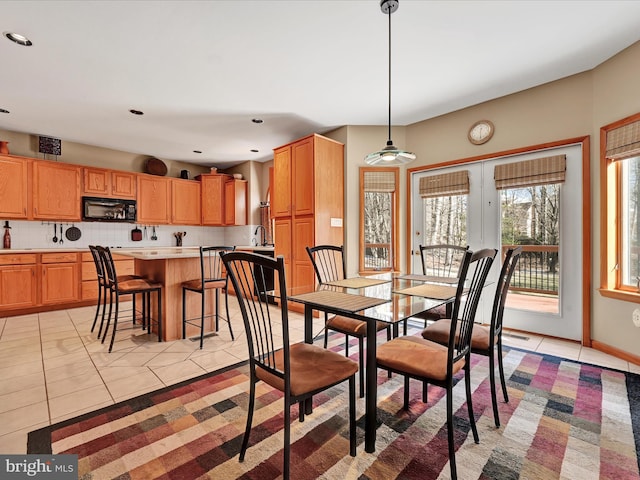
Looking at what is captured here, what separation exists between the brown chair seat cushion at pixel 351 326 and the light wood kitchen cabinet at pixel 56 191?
15.8 feet

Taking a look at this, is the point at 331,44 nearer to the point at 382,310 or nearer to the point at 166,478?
the point at 382,310

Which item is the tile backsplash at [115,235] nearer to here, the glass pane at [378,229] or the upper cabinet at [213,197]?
the upper cabinet at [213,197]

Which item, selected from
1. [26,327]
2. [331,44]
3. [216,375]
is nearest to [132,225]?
[26,327]

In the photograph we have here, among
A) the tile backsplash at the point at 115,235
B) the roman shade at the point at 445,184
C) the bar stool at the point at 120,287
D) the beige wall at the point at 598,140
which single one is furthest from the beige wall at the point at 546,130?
the tile backsplash at the point at 115,235

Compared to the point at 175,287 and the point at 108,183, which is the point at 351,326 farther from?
the point at 108,183

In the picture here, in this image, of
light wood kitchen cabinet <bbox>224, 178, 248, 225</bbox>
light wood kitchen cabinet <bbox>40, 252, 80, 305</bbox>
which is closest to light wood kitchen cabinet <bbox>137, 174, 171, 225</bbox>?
light wood kitchen cabinet <bbox>224, 178, 248, 225</bbox>

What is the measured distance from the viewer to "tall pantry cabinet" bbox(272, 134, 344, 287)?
13.4 feet

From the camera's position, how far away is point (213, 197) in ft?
20.8

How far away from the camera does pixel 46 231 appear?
4.94m

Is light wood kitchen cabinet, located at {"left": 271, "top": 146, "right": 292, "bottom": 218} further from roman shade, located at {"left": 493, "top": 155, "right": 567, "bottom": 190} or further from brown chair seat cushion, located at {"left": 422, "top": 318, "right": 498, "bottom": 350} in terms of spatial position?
brown chair seat cushion, located at {"left": 422, "top": 318, "right": 498, "bottom": 350}

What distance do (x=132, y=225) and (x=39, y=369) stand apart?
3661 mm

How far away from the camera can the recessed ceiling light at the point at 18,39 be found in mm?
2414

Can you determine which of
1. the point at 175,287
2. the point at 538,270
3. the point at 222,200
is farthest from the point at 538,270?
the point at 222,200

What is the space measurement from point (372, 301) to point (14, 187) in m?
5.40
